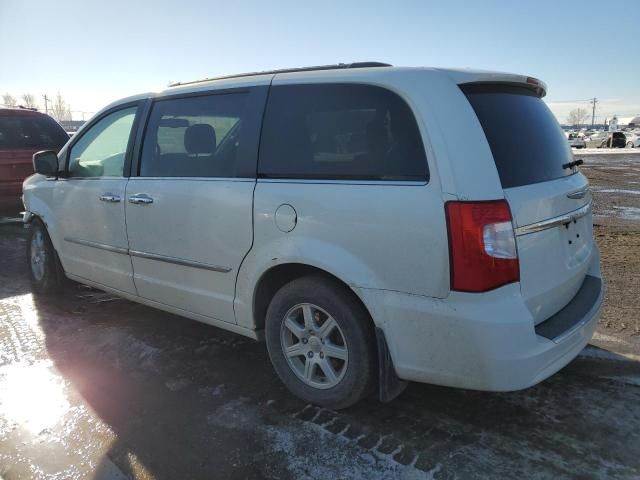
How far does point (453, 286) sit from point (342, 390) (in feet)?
3.00

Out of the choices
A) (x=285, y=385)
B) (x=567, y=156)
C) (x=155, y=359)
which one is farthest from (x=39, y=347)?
(x=567, y=156)

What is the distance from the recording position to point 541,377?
2.48 m

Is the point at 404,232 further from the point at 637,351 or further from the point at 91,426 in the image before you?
the point at 637,351

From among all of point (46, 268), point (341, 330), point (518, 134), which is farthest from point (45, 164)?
point (518, 134)

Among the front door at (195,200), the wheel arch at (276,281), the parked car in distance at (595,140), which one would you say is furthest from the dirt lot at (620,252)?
the parked car in distance at (595,140)

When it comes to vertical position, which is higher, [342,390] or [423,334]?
[423,334]

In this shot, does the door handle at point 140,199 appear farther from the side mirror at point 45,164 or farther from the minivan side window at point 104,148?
the side mirror at point 45,164

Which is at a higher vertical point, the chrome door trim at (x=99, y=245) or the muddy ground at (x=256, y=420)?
the chrome door trim at (x=99, y=245)

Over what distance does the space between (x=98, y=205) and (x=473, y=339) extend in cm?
306

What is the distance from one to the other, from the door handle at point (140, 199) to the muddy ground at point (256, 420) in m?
1.08

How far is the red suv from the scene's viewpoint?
840 centimetres

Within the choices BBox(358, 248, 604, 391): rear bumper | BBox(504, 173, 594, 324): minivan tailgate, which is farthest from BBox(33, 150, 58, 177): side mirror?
BBox(504, 173, 594, 324): minivan tailgate

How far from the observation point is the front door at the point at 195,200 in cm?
317

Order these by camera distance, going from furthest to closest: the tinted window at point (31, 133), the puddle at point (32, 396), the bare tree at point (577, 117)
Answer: the bare tree at point (577, 117)
the tinted window at point (31, 133)
the puddle at point (32, 396)
